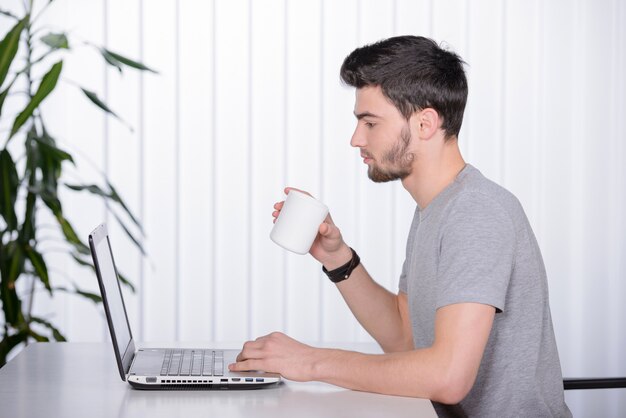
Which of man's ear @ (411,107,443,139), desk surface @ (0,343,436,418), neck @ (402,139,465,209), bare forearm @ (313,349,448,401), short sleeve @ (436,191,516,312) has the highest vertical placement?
man's ear @ (411,107,443,139)

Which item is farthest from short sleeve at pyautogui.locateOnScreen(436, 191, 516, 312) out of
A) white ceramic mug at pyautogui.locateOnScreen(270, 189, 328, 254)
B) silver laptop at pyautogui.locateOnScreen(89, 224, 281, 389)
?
silver laptop at pyautogui.locateOnScreen(89, 224, 281, 389)

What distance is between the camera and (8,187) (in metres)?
2.32

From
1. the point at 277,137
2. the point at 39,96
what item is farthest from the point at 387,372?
the point at 277,137

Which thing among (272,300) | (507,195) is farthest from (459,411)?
(272,300)

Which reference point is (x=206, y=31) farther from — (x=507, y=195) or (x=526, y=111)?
(x=507, y=195)

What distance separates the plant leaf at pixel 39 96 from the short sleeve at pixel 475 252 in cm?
121

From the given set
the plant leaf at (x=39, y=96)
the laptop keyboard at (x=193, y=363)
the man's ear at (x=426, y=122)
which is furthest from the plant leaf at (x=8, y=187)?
the man's ear at (x=426, y=122)

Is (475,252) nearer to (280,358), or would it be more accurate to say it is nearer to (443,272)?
(443,272)

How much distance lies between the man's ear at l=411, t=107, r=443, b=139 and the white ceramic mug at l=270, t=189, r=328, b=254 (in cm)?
24

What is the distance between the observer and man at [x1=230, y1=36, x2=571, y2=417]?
1.40 m

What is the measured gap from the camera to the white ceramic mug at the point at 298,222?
5.23 ft

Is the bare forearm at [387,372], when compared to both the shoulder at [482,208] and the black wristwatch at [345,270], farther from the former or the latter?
the black wristwatch at [345,270]

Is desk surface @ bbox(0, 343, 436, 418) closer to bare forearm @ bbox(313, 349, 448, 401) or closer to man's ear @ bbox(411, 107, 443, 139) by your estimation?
bare forearm @ bbox(313, 349, 448, 401)

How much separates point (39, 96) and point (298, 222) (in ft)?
3.31
